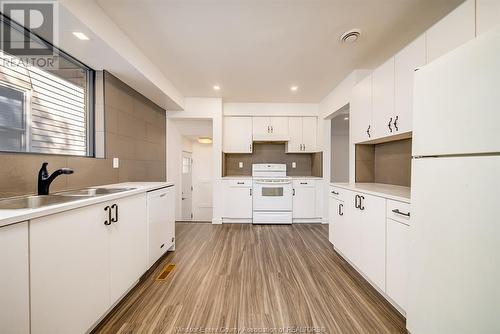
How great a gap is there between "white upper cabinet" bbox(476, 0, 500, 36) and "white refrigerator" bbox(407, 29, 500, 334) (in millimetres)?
444

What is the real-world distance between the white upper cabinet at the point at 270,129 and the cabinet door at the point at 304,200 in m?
1.00

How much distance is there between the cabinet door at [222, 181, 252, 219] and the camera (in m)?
3.65

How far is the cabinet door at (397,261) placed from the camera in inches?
51.0

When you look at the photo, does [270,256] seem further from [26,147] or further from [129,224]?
[26,147]

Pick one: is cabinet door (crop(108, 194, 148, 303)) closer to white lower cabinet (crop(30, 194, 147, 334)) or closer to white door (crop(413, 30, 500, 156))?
white lower cabinet (crop(30, 194, 147, 334))

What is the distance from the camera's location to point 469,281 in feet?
2.71

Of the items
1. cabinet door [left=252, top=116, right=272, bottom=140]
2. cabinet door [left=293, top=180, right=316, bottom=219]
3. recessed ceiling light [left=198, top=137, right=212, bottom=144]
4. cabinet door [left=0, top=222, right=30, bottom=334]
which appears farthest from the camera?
recessed ceiling light [left=198, top=137, right=212, bottom=144]

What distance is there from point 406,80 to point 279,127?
2389mm

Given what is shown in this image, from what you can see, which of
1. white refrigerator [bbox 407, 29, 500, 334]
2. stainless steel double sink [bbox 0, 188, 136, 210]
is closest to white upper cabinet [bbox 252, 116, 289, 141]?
white refrigerator [bbox 407, 29, 500, 334]

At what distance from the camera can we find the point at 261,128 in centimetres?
387

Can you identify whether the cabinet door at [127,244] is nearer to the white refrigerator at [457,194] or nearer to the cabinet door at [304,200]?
the white refrigerator at [457,194]

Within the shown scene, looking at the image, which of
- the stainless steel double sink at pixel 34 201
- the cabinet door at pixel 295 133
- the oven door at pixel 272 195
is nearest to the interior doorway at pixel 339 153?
the cabinet door at pixel 295 133

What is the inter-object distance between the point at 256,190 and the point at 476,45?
3110 mm

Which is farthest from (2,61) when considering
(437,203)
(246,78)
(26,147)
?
(437,203)
